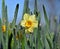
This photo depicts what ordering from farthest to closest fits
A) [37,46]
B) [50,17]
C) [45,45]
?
[50,17]
[45,45]
[37,46]

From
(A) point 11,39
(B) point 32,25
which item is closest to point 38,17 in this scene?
(B) point 32,25

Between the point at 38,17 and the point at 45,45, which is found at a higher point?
the point at 38,17

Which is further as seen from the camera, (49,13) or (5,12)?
(49,13)

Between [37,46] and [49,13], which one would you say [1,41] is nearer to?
[37,46]

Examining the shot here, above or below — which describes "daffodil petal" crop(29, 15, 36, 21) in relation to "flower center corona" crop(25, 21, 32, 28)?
above

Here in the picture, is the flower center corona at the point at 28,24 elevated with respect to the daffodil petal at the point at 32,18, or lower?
lower

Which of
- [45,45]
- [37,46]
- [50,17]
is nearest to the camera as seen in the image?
[37,46]
